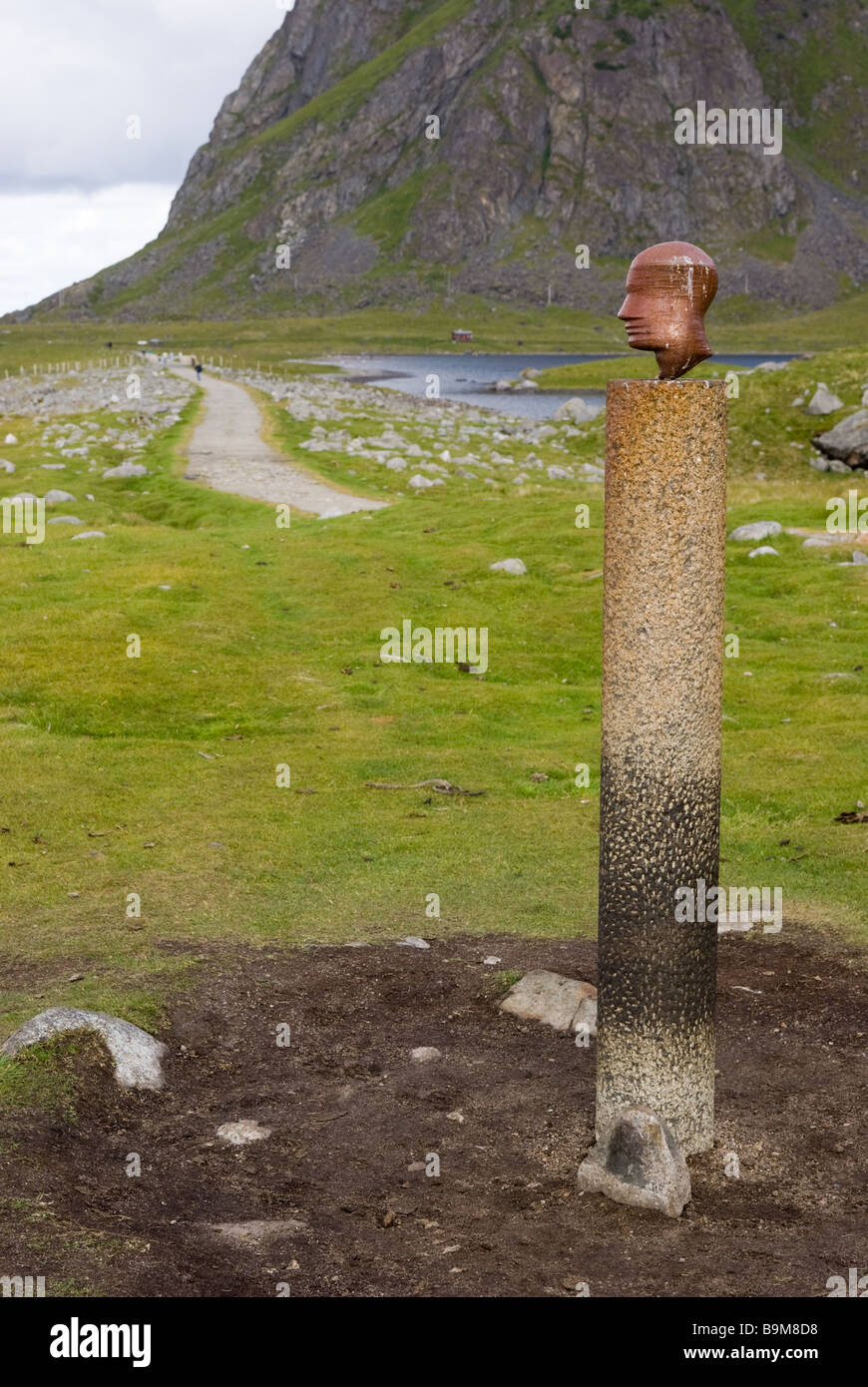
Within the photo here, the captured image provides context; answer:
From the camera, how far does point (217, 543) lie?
40469 millimetres

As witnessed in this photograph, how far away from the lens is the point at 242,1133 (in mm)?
11484

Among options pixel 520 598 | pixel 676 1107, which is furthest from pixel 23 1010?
pixel 520 598

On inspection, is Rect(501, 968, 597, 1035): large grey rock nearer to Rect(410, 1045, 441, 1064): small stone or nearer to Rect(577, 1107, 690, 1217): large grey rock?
Rect(410, 1045, 441, 1064): small stone

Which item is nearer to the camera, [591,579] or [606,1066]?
[606,1066]

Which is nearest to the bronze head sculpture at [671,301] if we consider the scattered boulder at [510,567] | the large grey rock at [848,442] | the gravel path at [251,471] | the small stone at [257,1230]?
the small stone at [257,1230]

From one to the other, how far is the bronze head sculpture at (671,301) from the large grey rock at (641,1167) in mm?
5857

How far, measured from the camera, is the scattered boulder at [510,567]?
120ft

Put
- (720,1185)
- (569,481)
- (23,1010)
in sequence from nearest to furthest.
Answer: (720,1185) → (23,1010) → (569,481)

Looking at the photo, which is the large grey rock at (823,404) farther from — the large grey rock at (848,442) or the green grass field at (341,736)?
the green grass field at (341,736)

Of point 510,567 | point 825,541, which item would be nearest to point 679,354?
point 510,567

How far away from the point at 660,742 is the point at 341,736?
46.5 ft

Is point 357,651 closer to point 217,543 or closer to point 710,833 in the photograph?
point 217,543

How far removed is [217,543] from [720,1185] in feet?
105
